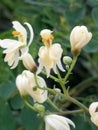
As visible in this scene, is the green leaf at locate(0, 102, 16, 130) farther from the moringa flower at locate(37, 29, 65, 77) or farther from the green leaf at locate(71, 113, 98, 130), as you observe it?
the moringa flower at locate(37, 29, 65, 77)

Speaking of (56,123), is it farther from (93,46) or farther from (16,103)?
(16,103)

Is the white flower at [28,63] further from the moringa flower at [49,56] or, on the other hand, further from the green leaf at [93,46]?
the green leaf at [93,46]

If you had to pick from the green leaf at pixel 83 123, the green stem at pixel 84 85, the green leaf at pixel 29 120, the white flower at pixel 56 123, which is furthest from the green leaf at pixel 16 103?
the white flower at pixel 56 123

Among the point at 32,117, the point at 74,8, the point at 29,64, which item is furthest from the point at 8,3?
the point at 29,64

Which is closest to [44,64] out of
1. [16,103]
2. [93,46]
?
[93,46]

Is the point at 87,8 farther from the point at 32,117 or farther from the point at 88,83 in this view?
the point at 32,117

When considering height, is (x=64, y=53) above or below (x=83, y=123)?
above

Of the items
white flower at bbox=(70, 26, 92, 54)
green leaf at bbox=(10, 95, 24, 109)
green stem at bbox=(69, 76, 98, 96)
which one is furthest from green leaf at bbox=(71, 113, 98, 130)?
green stem at bbox=(69, 76, 98, 96)
